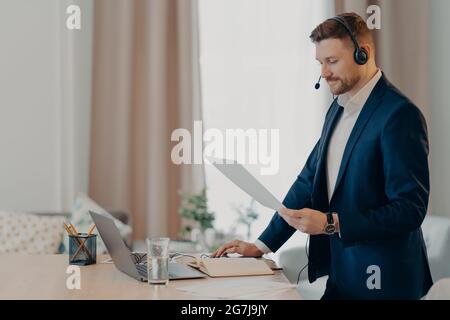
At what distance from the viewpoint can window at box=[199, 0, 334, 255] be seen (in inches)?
154

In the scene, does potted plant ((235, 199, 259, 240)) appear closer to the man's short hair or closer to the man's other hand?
the man's other hand

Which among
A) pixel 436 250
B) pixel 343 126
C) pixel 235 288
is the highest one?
pixel 343 126

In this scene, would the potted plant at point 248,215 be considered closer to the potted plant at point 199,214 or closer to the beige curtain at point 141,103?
the potted plant at point 199,214

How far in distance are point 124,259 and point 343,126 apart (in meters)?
0.77

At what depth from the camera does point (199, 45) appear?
12.7 feet

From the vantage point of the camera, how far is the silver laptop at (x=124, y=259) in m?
1.54

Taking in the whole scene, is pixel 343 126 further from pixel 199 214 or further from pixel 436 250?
pixel 199 214

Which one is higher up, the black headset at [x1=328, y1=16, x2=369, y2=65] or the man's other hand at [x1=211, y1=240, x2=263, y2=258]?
the black headset at [x1=328, y1=16, x2=369, y2=65]

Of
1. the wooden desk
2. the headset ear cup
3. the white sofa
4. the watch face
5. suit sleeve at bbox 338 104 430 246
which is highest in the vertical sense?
the headset ear cup

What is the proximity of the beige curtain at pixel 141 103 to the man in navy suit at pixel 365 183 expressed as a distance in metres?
1.97

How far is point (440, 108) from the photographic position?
408 centimetres

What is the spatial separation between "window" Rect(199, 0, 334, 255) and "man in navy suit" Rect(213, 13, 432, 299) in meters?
2.02

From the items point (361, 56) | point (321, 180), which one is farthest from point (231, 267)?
point (361, 56)

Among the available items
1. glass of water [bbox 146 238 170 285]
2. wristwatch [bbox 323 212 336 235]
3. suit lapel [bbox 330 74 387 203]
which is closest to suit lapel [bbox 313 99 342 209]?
suit lapel [bbox 330 74 387 203]
